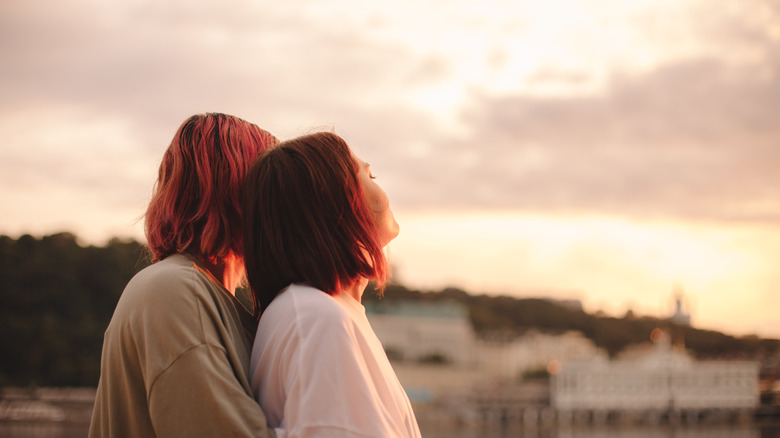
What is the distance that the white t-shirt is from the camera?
6.13 feet

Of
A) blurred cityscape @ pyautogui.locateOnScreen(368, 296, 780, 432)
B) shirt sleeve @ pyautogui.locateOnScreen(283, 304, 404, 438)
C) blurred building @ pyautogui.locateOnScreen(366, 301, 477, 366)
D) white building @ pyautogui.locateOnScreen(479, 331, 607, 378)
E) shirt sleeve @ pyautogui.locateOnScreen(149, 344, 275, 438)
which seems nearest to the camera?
shirt sleeve @ pyautogui.locateOnScreen(283, 304, 404, 438)

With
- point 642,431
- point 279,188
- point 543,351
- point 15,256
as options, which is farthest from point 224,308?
point 543,351

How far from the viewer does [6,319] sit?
55688 millimetres

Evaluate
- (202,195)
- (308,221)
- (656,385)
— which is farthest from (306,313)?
(656,385)

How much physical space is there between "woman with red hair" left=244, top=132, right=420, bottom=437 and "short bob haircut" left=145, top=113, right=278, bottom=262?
0.84 ft

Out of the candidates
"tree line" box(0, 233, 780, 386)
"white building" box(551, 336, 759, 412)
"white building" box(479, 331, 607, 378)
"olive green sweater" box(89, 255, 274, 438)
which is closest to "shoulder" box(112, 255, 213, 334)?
"olive green sweater" box(89, 255, 274, 438)

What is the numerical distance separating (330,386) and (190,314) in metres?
0.41

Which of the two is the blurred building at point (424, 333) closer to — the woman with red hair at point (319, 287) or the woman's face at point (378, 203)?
the woman's face at point (378, 203)

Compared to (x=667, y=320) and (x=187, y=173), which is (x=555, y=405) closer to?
(x=667, y=320)

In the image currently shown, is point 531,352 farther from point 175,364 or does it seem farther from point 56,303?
point 175,364

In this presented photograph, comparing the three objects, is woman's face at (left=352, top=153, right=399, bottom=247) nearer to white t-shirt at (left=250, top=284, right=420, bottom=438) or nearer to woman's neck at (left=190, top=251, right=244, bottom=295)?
white t-shirt at (left=250, top=284, right=420, bottom=438)

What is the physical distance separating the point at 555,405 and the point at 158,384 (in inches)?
3874

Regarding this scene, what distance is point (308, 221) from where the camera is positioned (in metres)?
2.10

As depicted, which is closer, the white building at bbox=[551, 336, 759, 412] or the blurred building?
the blurred building
